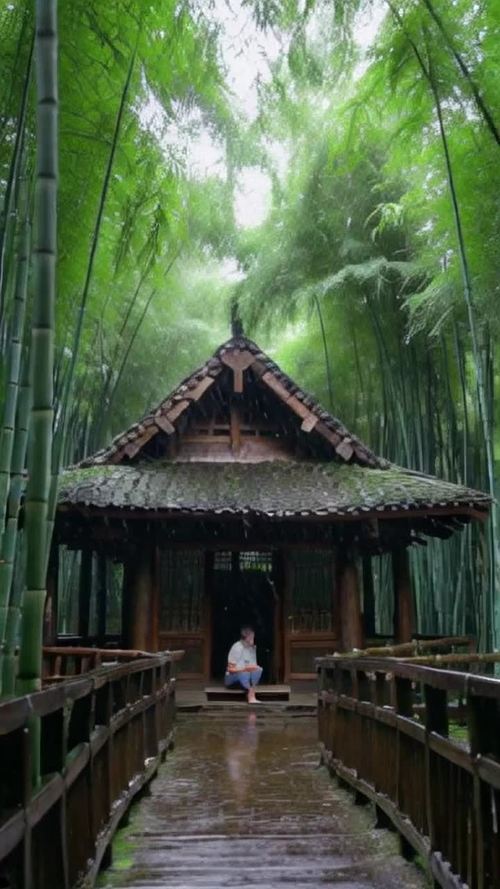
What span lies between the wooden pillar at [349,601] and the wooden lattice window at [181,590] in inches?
61.0

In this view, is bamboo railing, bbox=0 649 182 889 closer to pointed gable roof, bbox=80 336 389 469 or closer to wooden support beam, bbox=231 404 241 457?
pointed gable roof, bbox=80 336 389 469

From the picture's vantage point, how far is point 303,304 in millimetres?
11398

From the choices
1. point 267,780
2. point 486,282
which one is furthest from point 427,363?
point 267,780

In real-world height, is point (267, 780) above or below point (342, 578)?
below

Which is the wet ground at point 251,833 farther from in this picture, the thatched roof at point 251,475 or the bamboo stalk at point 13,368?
the thatched roof at point 251,475

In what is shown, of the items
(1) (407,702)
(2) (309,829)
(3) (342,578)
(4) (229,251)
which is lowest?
(2) (309,829)

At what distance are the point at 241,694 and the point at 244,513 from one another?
1.94m

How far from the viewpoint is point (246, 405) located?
1084cm

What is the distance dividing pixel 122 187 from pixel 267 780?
12.3 feet

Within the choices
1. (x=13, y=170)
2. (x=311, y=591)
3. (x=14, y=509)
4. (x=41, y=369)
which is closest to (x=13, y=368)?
(x=14, y=509)

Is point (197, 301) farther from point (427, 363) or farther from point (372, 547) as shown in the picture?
point (372, 547)

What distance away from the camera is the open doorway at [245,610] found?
1194 centimetres

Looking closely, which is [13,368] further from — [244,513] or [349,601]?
[349,601]

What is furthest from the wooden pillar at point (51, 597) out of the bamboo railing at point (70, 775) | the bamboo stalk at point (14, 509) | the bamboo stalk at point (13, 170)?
the bamboo stalk at point (14, 509)
